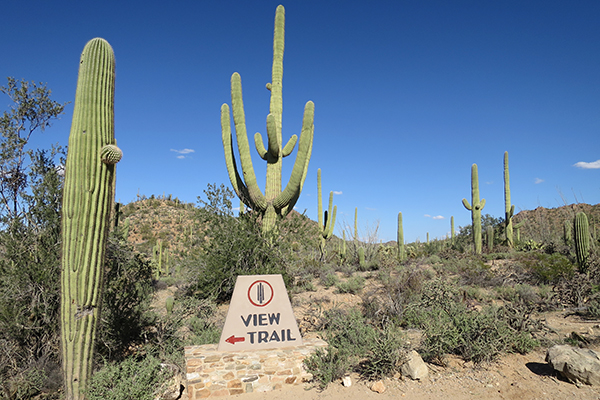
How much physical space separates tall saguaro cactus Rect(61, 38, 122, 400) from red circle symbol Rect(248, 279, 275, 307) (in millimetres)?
2173

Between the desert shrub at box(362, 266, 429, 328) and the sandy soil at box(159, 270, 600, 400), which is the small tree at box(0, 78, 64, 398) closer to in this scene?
the sandy soil at box(159, 270, 600, 400)

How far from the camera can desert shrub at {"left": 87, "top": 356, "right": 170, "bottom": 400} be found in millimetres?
4613

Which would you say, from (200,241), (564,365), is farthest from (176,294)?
(564,365)

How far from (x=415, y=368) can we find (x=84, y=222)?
4901mm

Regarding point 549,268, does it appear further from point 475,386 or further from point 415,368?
point 415,368

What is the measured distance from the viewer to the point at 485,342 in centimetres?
559

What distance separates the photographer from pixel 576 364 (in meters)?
4.69

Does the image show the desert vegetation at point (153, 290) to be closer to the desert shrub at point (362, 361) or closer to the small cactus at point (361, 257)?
the desert shrub at point (362, 361)

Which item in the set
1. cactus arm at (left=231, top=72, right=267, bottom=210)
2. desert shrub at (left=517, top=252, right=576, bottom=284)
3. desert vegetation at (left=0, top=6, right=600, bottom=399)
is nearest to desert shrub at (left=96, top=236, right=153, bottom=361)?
desert vegetation at (left=0, top=6, right=600, bottom=399)

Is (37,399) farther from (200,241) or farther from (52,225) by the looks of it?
(200,241)

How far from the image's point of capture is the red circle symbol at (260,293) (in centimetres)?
594

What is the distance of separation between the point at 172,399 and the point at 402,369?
3258mm

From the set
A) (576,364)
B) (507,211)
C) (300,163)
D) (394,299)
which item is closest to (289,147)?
(300,163)

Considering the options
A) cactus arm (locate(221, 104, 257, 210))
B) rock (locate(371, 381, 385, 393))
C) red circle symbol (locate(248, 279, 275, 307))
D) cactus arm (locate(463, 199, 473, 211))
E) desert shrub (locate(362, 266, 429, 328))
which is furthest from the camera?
cactus arm (locate(463, 199, 473, 211))
